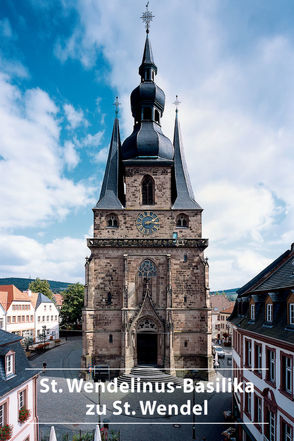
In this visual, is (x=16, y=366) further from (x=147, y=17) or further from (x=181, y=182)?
(x=147, y=17)

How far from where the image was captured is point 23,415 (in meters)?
12.5

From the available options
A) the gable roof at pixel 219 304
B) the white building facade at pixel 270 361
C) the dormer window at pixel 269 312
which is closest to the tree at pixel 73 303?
the gable roof at pixel 219 304

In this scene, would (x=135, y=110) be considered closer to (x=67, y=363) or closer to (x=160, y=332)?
(x=160, y=332)

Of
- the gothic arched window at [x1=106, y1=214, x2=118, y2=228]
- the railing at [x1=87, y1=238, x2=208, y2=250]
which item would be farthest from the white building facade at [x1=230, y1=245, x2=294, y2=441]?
the gothic arched window at [x1=106, y1=214, x2=118, y2=228]

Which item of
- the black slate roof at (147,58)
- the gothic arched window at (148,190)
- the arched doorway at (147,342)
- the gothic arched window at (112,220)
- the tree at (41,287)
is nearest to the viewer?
the arched doorway at (147,342)

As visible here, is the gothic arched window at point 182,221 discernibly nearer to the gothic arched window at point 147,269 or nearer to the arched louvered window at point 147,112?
the gothic arched window at point 147,269

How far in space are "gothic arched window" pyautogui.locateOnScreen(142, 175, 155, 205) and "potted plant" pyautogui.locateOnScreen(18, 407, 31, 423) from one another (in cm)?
2142

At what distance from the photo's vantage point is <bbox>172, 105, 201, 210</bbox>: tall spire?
30250 mm

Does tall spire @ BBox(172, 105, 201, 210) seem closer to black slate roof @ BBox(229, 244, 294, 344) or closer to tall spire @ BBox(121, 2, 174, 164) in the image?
tall spire @ BBox(121, 2, 174, 164)

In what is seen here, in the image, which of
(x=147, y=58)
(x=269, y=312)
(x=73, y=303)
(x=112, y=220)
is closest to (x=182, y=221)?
(x=112, y=220)

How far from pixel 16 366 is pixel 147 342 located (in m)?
16.5

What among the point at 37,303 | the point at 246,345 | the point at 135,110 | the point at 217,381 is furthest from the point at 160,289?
the point at 37,303

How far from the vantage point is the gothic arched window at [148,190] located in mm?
30984

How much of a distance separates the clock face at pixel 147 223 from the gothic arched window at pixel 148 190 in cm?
162
